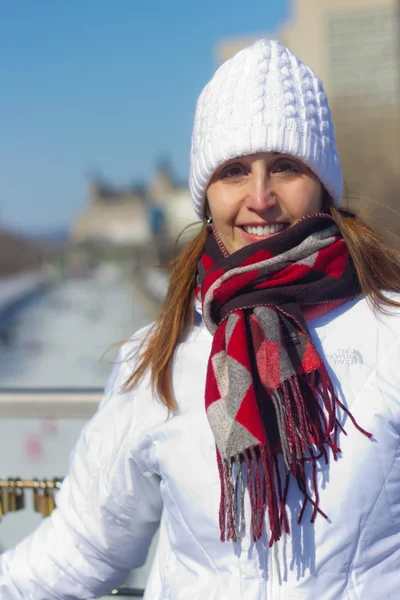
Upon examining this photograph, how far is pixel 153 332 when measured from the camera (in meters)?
1.31

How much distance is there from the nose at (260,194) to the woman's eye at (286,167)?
4 centimetres

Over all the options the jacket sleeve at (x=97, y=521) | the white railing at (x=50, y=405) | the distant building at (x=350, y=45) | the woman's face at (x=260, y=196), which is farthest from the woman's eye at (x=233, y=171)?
the distant building at (x=350, y=45)

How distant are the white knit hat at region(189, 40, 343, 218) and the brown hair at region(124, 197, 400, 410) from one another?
0.08 meters

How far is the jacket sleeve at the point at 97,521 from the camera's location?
122cm

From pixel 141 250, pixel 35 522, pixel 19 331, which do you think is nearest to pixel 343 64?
pixel 141 250

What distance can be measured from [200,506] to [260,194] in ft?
1.54

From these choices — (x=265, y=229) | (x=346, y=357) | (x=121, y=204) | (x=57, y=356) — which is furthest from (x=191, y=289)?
(x=121, y=204)

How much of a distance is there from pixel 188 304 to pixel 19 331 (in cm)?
1380

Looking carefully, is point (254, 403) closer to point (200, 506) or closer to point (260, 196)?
point (200, 506)

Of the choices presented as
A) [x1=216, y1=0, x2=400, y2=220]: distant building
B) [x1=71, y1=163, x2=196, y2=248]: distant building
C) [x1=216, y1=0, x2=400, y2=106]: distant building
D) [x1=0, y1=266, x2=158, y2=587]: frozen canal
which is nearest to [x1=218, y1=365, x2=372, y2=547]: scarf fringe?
[x1=0, y1=266, x2=158, y2=587]: frozen canal

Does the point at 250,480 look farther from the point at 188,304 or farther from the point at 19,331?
the point at 19,331

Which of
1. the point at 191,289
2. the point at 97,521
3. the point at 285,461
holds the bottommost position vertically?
the point at 97,521

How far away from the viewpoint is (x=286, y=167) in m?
1.20

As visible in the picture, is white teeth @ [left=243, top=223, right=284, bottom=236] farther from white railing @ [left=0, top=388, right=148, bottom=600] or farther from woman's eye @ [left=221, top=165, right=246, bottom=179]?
white railing @ [left=0, top=388, right=148, bottom=600]
